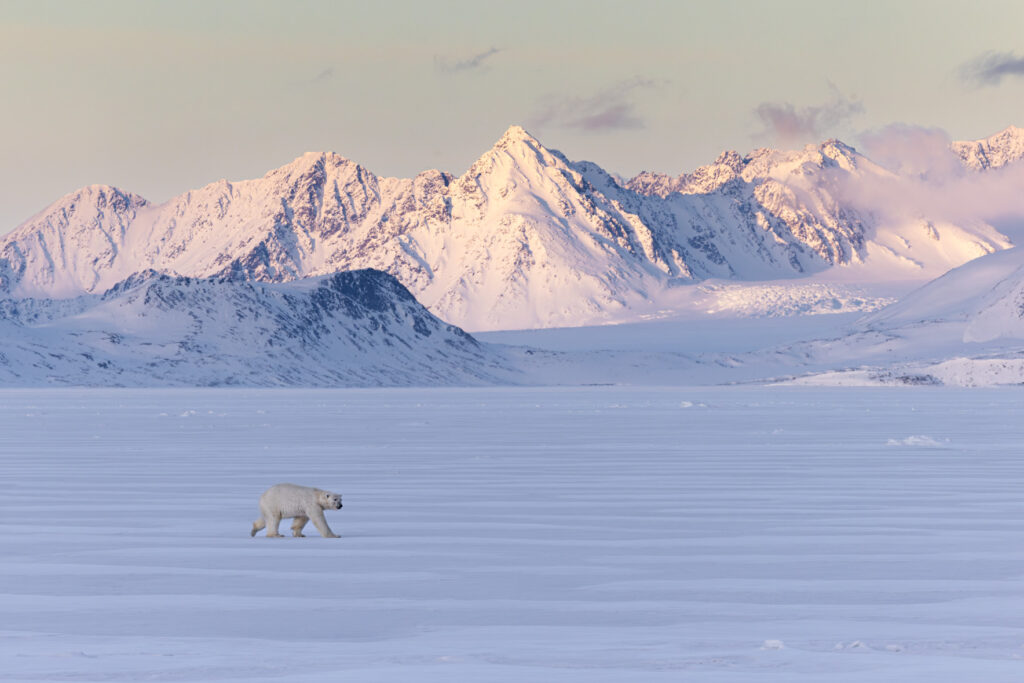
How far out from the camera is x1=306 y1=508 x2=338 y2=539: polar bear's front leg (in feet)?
77.3

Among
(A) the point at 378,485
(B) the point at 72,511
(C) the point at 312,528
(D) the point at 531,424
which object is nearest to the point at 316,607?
(C) the point at 312,528

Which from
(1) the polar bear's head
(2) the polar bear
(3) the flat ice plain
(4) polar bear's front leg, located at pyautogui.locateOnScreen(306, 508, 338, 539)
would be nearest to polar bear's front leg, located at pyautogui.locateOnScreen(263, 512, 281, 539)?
(2) the polar bear

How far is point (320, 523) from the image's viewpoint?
927 inches

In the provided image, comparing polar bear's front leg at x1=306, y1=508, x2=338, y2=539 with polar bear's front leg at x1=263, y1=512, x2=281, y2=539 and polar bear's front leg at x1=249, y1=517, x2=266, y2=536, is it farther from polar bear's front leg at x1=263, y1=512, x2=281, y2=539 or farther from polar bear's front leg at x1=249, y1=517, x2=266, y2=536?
polar bear's front leg at x1=249, y1=517, x2=266, y2=536

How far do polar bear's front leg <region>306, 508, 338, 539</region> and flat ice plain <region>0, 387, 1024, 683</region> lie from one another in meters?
0.21

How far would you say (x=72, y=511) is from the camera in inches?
1091

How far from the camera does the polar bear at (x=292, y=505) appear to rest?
937 inches

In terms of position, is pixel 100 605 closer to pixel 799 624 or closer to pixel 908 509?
pixel 799 624

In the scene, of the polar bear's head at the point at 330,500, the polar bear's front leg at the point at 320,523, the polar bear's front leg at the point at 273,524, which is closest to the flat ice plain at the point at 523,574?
the polar bear's front leg at the point at 320,523

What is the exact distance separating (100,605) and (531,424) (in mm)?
58951

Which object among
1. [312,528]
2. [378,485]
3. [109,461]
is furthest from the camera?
[109,461]

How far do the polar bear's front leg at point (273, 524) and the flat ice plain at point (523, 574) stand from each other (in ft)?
1.22

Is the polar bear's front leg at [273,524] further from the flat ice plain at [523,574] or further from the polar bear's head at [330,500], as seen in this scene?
the polar bear's head at [330,500]

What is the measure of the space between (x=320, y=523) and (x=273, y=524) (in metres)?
0.78
